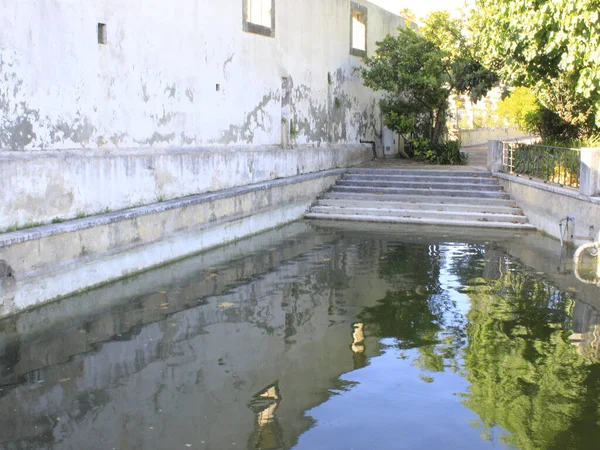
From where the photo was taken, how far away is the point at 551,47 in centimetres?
1179

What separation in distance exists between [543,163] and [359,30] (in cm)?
877

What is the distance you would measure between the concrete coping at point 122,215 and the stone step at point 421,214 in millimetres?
1476

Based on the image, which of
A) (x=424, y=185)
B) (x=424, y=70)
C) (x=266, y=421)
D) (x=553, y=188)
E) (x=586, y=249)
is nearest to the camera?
(x=266, y=421)

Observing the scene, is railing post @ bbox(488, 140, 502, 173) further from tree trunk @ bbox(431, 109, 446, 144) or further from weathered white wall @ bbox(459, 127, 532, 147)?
weathered white wall @ bbox(459, 127, 532, 147)

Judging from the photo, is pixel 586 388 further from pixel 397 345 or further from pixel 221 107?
pixel 221 107

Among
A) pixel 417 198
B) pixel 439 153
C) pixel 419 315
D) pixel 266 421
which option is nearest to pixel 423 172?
pixel 417 198

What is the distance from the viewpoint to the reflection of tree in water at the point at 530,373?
5.06 metres

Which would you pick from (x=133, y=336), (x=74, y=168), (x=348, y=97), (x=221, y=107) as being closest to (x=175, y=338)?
(x=133, y=336)

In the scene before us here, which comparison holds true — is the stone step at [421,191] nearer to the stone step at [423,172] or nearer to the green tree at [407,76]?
the stone step at [423,172]

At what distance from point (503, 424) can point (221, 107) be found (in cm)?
984

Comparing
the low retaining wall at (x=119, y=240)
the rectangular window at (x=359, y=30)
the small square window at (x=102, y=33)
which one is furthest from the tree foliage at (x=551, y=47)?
the small square window at (x=102, y=33)

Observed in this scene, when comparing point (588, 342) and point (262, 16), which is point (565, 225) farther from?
point (262, 16)

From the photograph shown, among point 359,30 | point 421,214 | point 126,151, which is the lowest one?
point 421,214

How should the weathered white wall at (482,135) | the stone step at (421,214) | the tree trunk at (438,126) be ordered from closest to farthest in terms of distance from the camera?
1. the stone step at (421,214)
2. the tree trunk at (438,126)
3. the weathered white wall at (482,135)
